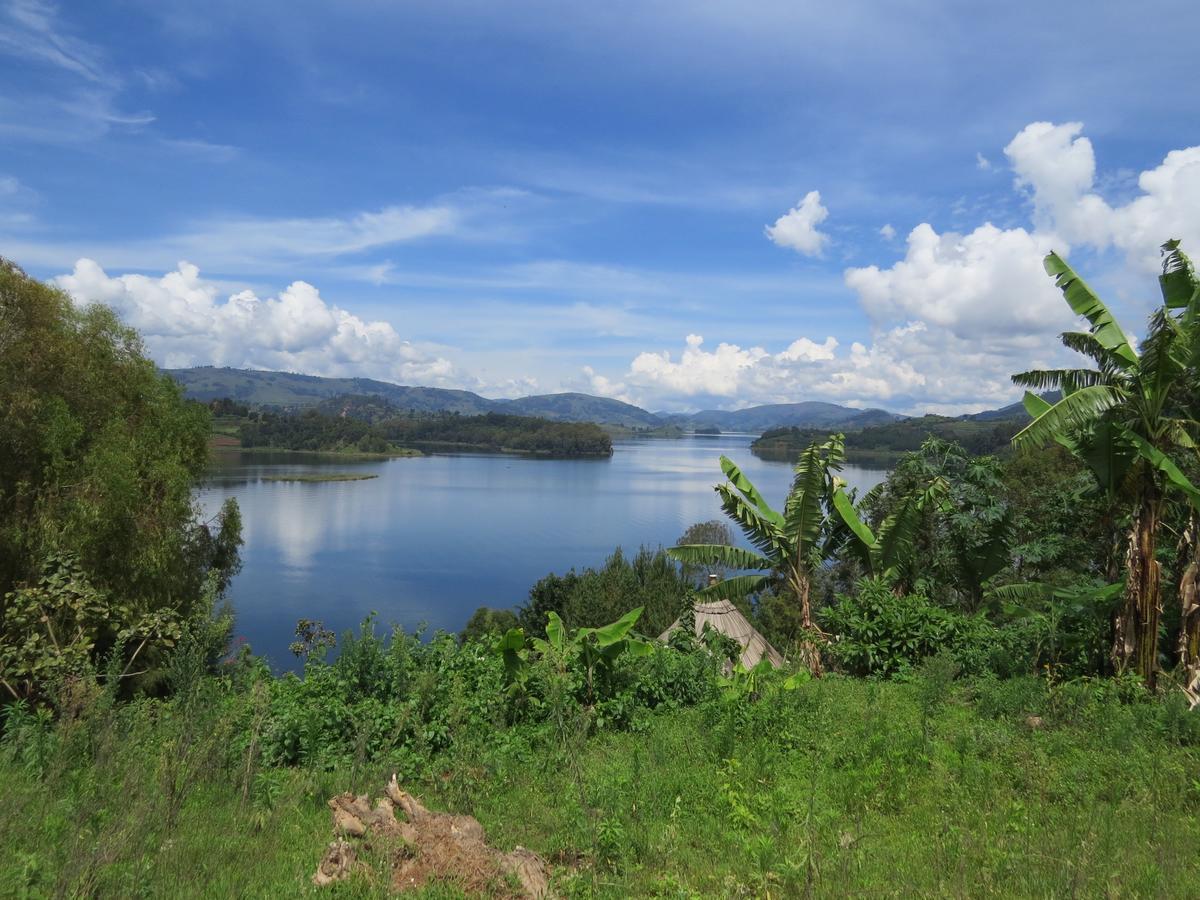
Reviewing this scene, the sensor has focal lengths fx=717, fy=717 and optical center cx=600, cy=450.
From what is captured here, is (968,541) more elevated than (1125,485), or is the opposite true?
(1125,485)

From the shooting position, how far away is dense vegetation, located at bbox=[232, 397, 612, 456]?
119 metres

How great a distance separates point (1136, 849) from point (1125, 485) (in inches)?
147

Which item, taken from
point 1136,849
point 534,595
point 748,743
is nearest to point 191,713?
point 748,743

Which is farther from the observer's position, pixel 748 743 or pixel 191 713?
pixel 748 743

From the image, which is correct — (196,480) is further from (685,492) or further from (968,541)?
(685,492)

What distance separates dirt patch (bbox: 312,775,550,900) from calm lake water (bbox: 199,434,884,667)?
6783mm

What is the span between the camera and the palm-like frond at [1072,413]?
5.78 metres

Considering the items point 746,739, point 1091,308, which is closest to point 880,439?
point 1091,308

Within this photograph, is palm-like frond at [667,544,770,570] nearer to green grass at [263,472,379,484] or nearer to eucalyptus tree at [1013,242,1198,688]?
eucalyptus tree at [1013,242,1198,688]

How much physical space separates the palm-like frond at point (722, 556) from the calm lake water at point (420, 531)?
14.6 feet

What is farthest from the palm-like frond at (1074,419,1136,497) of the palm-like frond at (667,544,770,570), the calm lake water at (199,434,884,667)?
the calm lake water at (199,434,884,667)

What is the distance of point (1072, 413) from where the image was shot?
5824 mm

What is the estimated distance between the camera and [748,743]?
15.9ft

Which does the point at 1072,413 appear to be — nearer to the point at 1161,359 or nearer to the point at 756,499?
the point at 1161,359
